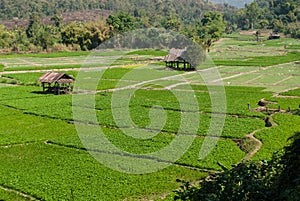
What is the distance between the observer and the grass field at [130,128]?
1741 cm

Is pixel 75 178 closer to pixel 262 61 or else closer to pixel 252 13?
pixel 262 61

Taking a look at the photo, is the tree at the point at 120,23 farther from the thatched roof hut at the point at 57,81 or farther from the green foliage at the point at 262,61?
the thatched roof hut at the point at 57,81

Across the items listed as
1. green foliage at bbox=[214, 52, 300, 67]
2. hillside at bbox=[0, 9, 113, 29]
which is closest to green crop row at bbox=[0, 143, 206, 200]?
A: green foliage at bbox=[214, 52, 300, 67]

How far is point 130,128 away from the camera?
26875 mm

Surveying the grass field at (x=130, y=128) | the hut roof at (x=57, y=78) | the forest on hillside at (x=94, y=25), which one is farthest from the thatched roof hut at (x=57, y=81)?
the forest on hillside at (x=94, y=25)

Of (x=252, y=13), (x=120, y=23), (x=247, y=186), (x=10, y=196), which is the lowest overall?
(x=10, y=196)

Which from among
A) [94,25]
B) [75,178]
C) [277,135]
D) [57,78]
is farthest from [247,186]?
[94,25]

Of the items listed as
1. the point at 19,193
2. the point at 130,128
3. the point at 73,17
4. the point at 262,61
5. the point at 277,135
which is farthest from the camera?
the point at 73,17

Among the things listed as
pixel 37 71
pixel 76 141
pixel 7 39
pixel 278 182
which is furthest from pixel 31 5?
pixel 278 182

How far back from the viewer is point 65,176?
1809 cm

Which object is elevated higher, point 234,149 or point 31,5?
point 31,5

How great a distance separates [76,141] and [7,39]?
286ft

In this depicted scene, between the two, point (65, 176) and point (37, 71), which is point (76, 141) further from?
point (37, 71)

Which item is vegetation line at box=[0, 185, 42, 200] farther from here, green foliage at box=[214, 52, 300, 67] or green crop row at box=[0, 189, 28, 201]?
green foliage at box=[214, 52, 300, 67]
